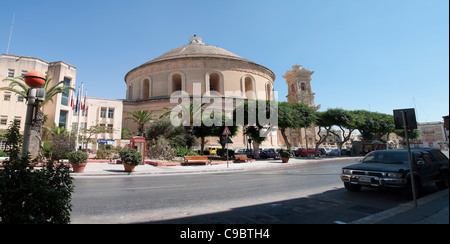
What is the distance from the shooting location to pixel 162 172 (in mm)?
14203

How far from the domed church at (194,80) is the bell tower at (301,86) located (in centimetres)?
1143

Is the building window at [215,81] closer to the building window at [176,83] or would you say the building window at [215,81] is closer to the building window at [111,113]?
the building window at [176,83]

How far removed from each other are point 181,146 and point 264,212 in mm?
22317

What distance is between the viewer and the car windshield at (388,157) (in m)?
6.59

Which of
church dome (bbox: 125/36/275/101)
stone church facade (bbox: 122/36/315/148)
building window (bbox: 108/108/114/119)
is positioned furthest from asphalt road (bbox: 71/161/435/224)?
church dome (bbox: 125/36/275/101)

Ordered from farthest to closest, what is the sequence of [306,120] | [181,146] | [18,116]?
1. [306,120]
2. [18,116]
3. [181,146]

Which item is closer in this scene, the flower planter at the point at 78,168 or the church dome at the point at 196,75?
the flower planter at the point at 78,168

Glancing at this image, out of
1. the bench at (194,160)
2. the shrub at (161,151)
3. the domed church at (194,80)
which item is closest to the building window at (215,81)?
the domed church at (194,80)

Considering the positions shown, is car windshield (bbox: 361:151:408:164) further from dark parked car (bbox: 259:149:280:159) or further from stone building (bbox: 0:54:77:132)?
stone building (bbox: 0:54:77:132)

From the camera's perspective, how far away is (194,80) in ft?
145

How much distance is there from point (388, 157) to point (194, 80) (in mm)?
40115

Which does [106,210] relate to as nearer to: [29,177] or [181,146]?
[29,177]

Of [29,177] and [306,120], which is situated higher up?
[306,120]
